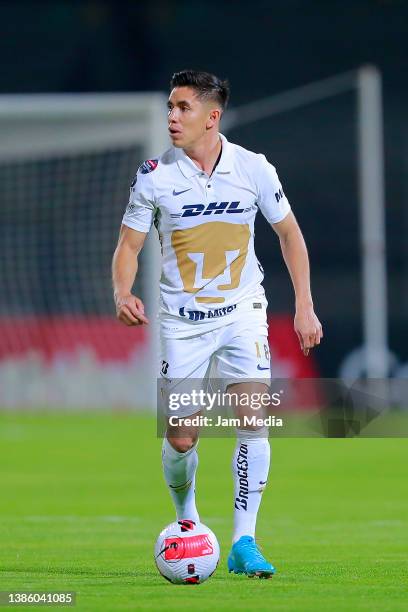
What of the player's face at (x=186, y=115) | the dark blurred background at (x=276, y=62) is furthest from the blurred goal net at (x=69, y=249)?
the player's face at (x=186, y=115)

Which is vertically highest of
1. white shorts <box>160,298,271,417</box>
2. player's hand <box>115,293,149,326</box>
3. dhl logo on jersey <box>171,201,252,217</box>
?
dhl logo on jersey <box>171,201,252,217</box>

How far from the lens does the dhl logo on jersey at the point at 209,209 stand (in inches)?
301

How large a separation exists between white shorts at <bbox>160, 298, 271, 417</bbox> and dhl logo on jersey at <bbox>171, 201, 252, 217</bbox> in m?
0.44

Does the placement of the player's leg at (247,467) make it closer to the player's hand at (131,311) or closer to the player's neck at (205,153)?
the player's hand at (131,311)

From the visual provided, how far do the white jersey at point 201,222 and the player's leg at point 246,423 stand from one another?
0.17 meters

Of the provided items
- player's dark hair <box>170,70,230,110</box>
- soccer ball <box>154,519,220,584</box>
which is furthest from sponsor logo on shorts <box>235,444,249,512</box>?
player's dark hair <box>170,70,230,110</box>

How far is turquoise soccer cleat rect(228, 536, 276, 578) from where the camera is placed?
7.26m

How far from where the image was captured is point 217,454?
16.6m

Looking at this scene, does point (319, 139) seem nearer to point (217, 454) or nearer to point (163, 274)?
point (217, 454)

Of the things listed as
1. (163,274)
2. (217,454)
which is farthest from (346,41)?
(163,274)

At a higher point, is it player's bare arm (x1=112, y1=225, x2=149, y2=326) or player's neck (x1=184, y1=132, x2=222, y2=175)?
player's neck (x1=184, y1=132, x2=222, y2=175)

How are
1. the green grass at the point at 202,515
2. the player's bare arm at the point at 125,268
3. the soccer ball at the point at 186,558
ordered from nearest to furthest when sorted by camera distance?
the green grass at the point at 202,515, the soccer ball at the point at 186,558, the player's bare arm at the point at 125,268

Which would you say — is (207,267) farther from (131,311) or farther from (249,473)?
(249,473)

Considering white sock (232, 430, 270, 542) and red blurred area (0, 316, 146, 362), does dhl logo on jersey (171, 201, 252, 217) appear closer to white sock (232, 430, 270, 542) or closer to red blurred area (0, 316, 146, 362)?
white sock (232, 430, 270, 542)
